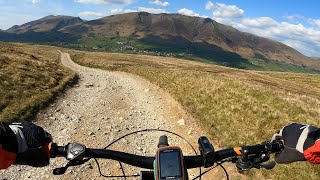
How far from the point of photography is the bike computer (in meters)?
3.72

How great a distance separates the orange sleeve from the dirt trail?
9.21 meters

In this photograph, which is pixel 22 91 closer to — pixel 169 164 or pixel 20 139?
pixel 20 139

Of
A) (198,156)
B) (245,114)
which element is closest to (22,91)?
(245,114)

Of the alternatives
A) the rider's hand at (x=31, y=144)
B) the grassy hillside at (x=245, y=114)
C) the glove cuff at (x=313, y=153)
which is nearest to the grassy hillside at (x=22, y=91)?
the grassy hillside at (x=245, y=114)

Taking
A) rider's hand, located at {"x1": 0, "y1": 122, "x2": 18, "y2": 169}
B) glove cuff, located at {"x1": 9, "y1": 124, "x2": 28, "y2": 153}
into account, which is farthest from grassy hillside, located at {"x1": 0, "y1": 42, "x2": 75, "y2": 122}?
rider's hand, located at {"x1": 0, "y1": 122, "x2": 18, "y2": 169}

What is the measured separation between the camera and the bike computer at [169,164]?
147 inches

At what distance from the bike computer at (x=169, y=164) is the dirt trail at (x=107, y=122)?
9.09m

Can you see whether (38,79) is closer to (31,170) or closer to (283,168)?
(31,170)

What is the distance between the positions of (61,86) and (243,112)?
18000 mm

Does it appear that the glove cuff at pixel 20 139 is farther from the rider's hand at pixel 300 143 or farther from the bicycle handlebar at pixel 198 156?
the rider's hand at pixel 300 143

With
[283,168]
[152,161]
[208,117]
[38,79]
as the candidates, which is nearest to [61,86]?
[38,79]

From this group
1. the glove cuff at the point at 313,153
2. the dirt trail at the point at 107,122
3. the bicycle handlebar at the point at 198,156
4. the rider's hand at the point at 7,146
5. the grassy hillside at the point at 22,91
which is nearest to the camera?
the rider's hand at the point at 7,146

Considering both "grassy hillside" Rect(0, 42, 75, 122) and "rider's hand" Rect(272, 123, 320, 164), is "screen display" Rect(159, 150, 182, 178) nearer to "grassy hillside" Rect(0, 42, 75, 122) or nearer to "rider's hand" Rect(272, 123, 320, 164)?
"rider's hand" Rect(272, 123, 320, 164)

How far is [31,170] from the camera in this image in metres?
12.2
